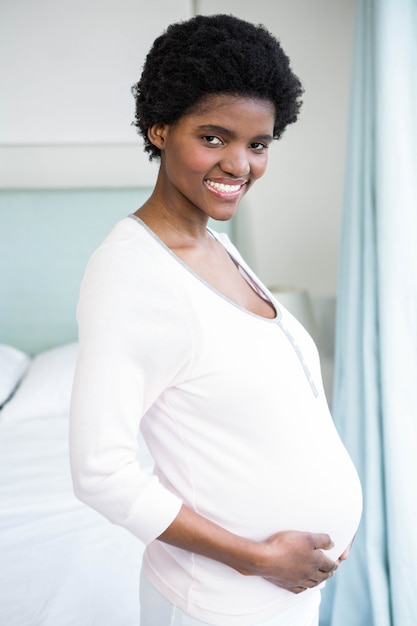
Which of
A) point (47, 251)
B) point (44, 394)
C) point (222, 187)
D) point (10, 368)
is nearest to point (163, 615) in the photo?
point (222, 187)

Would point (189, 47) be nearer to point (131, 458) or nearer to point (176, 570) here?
point (131, 458)

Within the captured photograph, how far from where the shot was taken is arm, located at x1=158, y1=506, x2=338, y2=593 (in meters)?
0.68

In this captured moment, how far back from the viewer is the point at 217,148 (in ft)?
2.31

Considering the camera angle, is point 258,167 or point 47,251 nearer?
point 258,167

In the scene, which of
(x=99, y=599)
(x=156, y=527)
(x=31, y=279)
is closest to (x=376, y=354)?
(x=99, y=599)

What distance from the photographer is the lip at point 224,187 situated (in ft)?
2.38

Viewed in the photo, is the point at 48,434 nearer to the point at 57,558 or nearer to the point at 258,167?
the point at 57,558

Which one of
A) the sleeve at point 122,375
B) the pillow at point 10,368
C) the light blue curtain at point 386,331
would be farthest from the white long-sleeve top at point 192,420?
the pillow at point 10,368

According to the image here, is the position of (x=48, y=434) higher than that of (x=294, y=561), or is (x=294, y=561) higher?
(x=294, y=561)

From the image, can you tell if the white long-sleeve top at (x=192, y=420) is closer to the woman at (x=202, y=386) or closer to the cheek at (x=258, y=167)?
the woman at (x=202, y=386)

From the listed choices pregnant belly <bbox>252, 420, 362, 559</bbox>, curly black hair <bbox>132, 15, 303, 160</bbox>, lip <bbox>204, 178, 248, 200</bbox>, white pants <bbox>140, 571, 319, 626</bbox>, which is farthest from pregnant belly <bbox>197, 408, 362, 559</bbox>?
curly black hair <bbox>132, 15, 303, 160</bbox>

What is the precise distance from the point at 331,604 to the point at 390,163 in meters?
1.06

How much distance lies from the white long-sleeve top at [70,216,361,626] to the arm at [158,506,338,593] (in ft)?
0.05

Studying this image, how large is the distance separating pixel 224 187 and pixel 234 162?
0.03 metres
